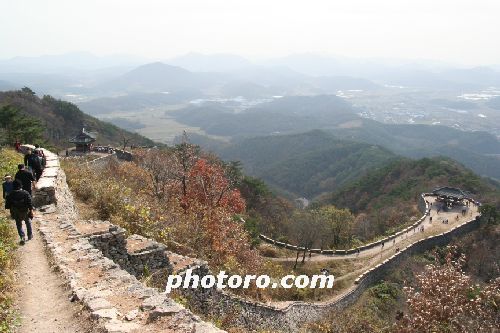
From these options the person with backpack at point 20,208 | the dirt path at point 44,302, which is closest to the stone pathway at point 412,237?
the person with backpack at point 20,208

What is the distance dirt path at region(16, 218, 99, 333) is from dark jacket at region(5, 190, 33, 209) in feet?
4.27

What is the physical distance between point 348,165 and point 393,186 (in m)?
52.7

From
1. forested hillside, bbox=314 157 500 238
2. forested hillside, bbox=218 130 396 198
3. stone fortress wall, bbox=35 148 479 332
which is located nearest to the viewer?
stone fortress wall, bbox=35 148 479 332

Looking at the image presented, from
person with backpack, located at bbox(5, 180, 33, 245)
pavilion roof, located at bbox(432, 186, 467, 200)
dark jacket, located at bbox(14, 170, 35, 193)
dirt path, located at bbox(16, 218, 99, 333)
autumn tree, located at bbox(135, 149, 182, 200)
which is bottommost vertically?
pavilion roof, located at bbox(432, 186, 467, 200)

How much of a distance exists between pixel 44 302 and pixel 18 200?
351 centimetres

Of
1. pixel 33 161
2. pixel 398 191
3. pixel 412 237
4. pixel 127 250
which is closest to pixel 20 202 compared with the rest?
pixel 127 250

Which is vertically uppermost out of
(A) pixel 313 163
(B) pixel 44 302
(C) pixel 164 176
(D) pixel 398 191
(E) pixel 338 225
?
(B) pixel 44 302

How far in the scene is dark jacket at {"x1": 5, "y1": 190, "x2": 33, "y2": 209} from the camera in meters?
9.30

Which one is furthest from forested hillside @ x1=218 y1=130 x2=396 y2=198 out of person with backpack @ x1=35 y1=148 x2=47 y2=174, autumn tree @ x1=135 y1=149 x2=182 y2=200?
person with backpack @ x1=35 y1=148 x2=47 y2=174

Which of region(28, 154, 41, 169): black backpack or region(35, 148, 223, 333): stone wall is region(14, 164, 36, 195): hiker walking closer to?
region(35, 148, 223, 333): stone wall

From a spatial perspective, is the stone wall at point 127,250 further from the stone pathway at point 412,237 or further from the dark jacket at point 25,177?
the stone pathway at point 412,237

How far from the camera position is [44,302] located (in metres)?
6.75

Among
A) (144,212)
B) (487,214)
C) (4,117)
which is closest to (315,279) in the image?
(144,212)

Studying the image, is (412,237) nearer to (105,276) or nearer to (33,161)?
(33,161)
